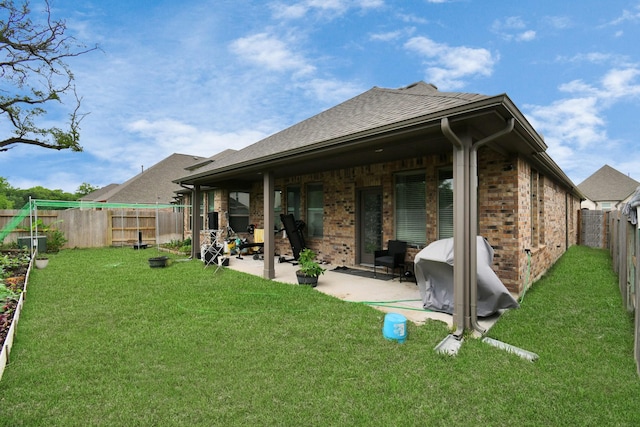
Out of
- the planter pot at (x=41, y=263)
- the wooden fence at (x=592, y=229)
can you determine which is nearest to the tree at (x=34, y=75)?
the planter pot at (x=41, y=263)

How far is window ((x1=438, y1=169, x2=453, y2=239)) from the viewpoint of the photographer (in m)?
5.89

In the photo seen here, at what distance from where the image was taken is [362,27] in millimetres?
8430

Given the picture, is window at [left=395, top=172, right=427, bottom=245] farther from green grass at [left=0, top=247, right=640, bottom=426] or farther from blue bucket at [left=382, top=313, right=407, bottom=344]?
blue bucket at [left=382, top=313, right=407, bottom=344]

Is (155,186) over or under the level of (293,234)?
over

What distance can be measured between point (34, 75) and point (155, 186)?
1090 centimetres

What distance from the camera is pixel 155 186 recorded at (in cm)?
2292

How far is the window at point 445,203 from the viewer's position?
589 centimetres

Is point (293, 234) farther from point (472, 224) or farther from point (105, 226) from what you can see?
point (105, 226)

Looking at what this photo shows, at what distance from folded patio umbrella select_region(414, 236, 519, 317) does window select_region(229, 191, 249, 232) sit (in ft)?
25.1

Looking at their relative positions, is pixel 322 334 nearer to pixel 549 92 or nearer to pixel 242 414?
pixel 242 414

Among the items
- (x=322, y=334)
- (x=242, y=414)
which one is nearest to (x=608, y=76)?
(x=322, y=334)

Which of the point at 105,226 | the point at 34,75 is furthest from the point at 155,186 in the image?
the point at 34,75

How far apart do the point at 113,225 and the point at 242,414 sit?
1391 cm

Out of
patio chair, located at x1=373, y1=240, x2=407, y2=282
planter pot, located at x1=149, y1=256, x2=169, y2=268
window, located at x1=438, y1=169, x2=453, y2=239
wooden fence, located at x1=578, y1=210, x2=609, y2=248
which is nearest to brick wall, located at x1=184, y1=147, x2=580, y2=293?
window, located at x1=438, y1=169, x2=453, y2=239
